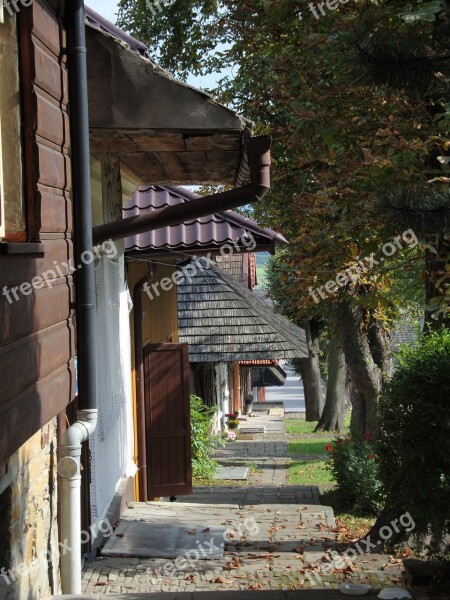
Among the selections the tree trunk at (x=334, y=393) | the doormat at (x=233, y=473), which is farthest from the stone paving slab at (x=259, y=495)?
the tree trunk at (x=334, y=393)

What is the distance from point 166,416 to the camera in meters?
12.8

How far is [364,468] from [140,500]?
352 centimetres

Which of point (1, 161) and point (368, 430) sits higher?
point (1, 161)

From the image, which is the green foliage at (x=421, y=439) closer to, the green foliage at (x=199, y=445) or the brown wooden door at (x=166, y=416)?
the brown wooden door at (x=166, y=416)

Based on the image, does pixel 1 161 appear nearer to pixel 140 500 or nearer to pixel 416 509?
pixel 416 509

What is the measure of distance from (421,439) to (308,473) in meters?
12.6

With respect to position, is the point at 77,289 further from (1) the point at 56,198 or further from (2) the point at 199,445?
(2) the point at 199,445

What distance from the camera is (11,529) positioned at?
14.9 ft

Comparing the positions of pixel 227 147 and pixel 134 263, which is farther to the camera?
pixel 134 263

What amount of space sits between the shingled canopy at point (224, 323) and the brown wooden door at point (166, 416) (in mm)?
3707

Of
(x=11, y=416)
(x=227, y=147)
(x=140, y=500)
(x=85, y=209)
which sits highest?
(x=227, y=147)

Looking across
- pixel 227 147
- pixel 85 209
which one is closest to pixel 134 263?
pixel 227 147

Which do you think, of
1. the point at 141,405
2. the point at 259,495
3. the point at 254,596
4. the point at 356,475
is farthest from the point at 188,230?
the point at 259,495

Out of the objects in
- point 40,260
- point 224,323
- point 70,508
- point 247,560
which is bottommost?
point 247,560
